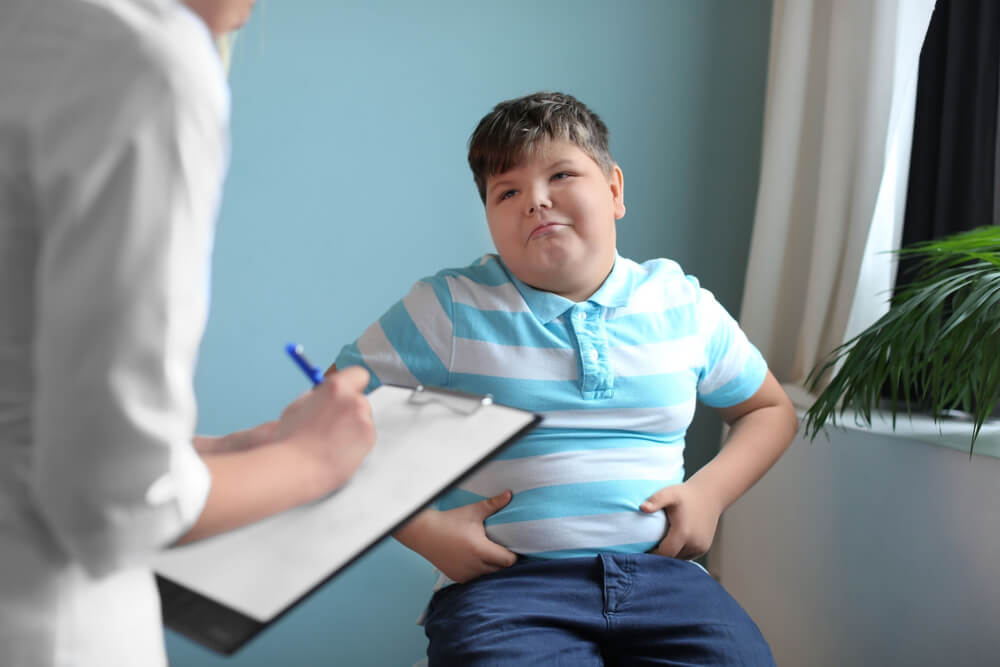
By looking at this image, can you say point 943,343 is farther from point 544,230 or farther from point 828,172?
point 828,172

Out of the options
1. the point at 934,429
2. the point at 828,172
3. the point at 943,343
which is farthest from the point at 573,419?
the point at 828,172

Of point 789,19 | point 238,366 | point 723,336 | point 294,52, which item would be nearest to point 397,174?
point 294,52

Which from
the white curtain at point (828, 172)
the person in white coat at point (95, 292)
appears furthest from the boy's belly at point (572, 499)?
the white curtain at point (828, 172)

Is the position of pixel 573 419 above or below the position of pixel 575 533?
above

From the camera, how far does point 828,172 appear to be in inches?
64.9

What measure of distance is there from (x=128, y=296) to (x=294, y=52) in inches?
49.8

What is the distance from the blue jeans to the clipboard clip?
1.09 feet

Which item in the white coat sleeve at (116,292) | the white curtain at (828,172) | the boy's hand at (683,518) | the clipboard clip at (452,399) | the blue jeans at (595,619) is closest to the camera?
the white coat sleeve at (116,292)

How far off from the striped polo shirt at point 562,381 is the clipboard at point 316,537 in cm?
37

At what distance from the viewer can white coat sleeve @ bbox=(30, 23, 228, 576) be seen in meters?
0.40

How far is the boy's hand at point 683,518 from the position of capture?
3.36 ft

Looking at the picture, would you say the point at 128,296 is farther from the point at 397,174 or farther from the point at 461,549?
the point at 397,174

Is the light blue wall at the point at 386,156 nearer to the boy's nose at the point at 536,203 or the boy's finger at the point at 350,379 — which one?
the boy's nose at the point at 536,203

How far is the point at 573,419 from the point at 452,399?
14.6 inches
